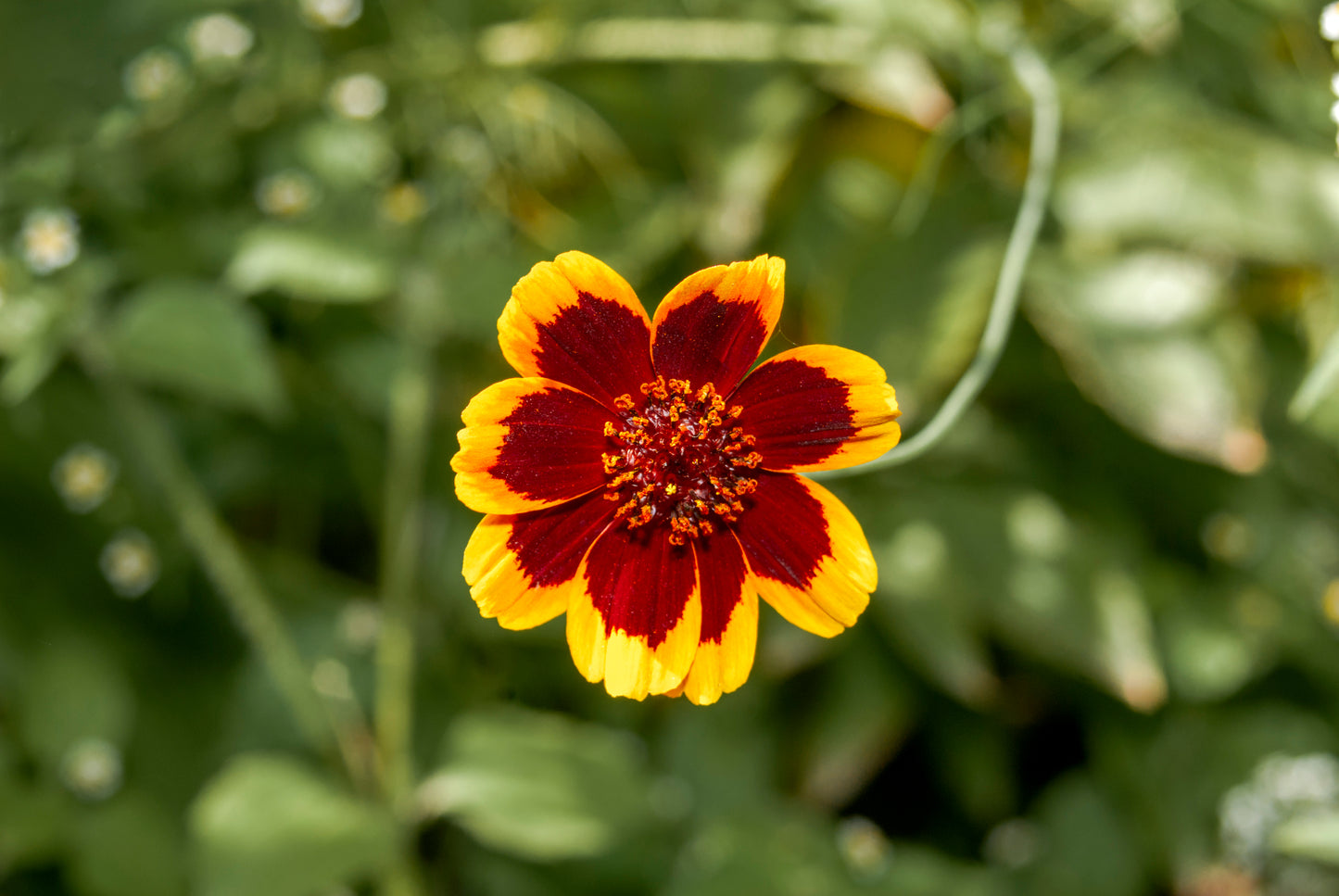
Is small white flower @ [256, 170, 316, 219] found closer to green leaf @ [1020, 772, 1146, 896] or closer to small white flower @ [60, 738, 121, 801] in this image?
small white flower @ [60, 738, 121, 801]

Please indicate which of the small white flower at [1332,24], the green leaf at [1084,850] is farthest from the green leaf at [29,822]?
the small white flower at [1332,24]

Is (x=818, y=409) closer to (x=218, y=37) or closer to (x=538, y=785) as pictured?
(x=538, y=785)

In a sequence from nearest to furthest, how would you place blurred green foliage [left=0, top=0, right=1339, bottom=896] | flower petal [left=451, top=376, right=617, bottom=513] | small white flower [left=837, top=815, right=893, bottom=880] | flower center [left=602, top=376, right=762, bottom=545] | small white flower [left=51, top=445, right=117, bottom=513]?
1. flower petal [left=451, top=376, right=617, bottom=513]
2. flower center [left=602, top=376, right=762, bottom=545]
3. blurred green foliage [left=0, top=0, right=1339, bottom=896]
4. small white flower [left=837, top=815, right=893, bottom=880]
5. small white flower [left=51, top=445, right=117, bottom=513]

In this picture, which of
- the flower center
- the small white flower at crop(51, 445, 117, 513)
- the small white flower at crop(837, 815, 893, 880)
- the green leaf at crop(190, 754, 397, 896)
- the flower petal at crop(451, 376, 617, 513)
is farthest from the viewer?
the small white flower at crop(51, 445, 117, 513)

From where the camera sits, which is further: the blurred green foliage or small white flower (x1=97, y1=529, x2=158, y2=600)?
small white flower (x1=97, y1=529, x2=158, y2=600)

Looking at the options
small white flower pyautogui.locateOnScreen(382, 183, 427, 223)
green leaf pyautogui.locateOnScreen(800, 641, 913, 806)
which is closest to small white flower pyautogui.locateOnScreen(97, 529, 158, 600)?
small white flower pyautogui.locateOnScreen(382, 183, 427, 223)

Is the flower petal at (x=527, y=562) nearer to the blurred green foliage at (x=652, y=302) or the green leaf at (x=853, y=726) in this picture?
the blurred green foliage at (x=652, y=302)
